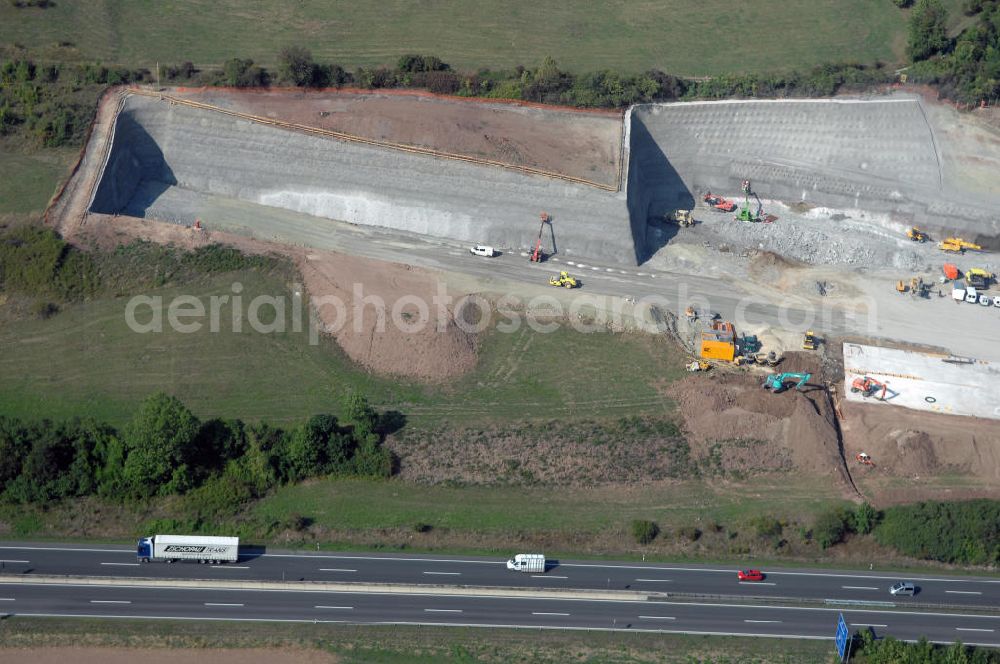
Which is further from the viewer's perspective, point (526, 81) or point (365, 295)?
point (526, 81)

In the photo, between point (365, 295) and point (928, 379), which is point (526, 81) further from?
point (928, 379)

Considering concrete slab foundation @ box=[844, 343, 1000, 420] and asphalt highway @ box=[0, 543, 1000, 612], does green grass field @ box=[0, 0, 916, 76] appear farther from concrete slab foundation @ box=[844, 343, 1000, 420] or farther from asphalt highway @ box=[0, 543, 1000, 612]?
asphalt highway @ box=[0, 543, 1000, 612]

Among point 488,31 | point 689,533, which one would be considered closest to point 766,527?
point 689,533

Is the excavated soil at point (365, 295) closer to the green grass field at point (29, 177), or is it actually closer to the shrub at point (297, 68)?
the green grass field at point (29, 177)

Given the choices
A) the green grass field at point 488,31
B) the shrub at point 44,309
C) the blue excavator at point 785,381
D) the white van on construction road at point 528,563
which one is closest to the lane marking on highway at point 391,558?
the white van on construction road at point 528,563

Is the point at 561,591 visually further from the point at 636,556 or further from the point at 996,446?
the point at 996,446

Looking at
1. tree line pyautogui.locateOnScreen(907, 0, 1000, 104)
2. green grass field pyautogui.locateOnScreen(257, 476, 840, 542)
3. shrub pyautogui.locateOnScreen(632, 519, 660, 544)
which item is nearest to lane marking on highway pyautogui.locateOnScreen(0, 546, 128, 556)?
→ green grass field pyautogui.locateOnScreen(257, 476, 840, 542)

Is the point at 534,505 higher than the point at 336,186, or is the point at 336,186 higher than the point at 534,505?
the point at 336,186
